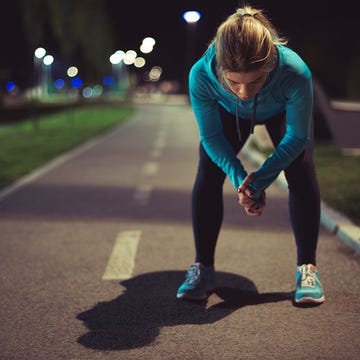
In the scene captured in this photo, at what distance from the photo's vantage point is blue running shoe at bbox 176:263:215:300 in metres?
3.94

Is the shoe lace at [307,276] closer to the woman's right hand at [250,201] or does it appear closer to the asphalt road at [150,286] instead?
the asphalt road at [150,286]

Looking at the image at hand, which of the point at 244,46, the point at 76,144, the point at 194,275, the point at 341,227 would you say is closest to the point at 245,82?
the point at 244,46

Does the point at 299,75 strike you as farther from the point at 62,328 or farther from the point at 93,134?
the point at 93,134

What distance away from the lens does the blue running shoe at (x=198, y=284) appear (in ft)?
12.9

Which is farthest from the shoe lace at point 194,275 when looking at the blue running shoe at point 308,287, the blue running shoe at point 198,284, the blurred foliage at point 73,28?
the blurred foliage at point 73,28

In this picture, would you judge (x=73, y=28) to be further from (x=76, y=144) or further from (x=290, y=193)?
(x=290, y=193)

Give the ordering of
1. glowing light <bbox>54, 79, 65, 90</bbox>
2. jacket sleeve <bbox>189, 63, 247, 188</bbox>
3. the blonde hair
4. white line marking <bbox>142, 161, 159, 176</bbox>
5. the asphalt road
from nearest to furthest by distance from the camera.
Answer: the blonde hair
the asphalt road
jacket sleeve <bbox>189, 63, 247, 188</bbox>
white line marking <bbox>142, 161, 159, 176</bbox>
glowing light <bbox>54, 79, 65, 90</bbox>

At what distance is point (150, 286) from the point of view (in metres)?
4.33

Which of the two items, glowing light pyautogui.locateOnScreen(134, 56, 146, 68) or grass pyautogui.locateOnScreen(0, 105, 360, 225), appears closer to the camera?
grass pyautogui.locateOnScreen(0, 105, 360, 225)

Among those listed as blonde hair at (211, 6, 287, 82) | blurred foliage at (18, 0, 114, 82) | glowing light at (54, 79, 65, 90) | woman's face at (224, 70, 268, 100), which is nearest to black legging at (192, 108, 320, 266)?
woman's face at (224, 70, 268, 100)

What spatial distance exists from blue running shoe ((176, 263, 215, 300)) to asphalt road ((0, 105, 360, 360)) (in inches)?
2.5

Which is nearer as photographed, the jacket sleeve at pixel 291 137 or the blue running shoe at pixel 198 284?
the jacket sleeve at pixel 291 137

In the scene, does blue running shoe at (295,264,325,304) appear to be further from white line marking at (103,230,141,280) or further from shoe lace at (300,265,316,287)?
white line marking at (103,230,141,280)

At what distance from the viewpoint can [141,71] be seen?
126688 mm
